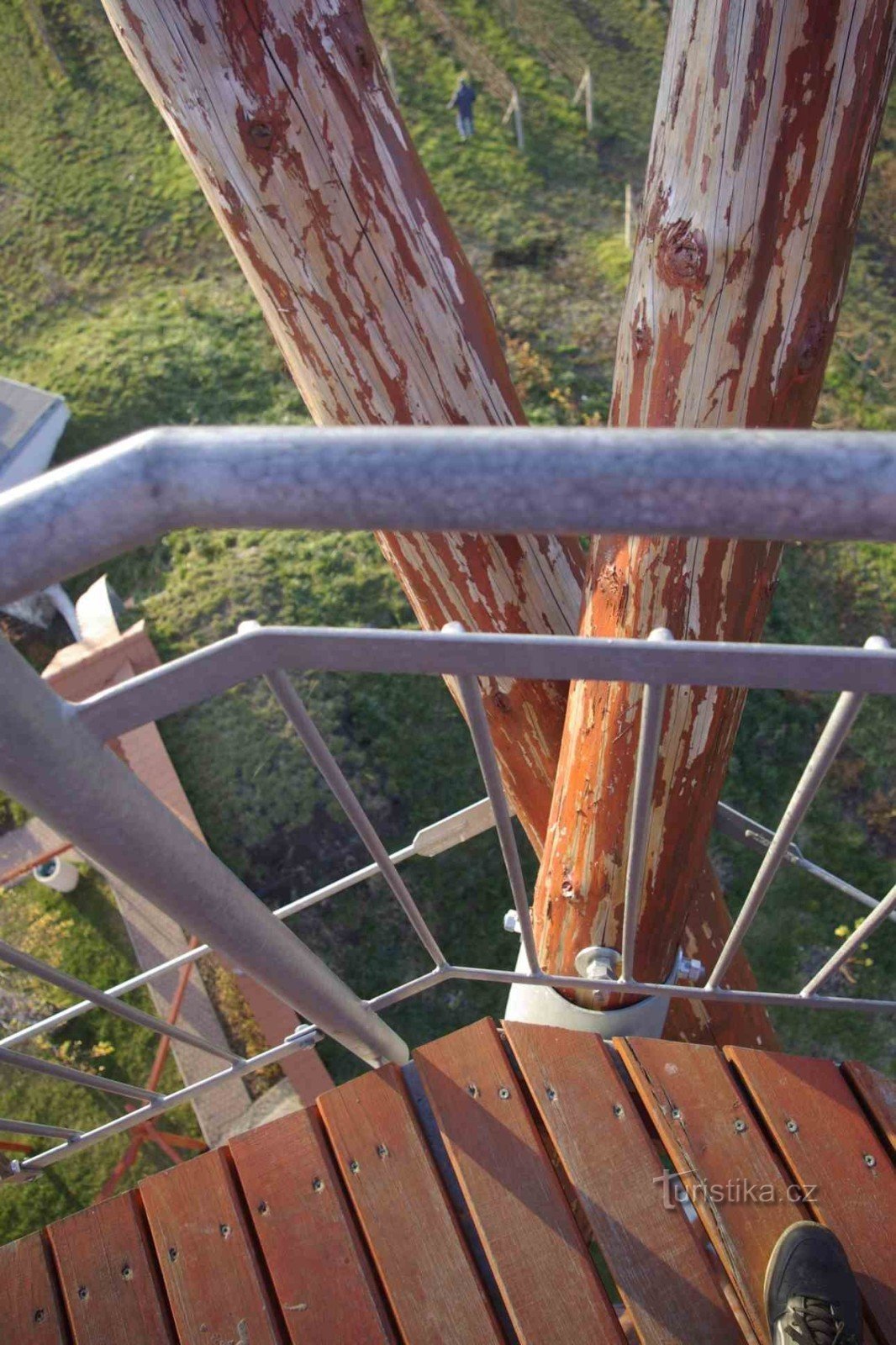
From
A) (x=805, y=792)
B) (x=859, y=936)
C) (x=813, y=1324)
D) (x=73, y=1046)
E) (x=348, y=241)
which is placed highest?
(x=348, y=241)

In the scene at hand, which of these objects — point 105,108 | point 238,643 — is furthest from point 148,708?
point 105,108

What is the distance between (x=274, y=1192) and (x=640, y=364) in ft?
5.37

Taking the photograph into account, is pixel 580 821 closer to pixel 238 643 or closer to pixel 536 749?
pixel 536 749

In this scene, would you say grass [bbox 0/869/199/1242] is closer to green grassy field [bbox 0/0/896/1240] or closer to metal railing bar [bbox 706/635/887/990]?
green grassy field [bbox 0/0/896/1240]

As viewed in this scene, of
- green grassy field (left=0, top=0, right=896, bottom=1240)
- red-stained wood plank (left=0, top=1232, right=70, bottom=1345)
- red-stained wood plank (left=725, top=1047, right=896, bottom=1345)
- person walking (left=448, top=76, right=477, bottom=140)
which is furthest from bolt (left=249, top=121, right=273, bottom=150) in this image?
person walking (left=448, top=76, right=477, bottom=140)

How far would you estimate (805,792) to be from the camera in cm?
126

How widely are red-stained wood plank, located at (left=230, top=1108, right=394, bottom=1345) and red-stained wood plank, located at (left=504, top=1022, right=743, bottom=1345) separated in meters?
0.40

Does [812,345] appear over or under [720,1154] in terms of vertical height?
over

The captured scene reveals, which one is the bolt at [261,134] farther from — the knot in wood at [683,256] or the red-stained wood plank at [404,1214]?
the red-stained wood plank at [404,1214]

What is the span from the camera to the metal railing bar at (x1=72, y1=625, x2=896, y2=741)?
0.99 metres

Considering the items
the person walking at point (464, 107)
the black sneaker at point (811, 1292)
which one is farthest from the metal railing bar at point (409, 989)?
the person walking at point (464, 107)

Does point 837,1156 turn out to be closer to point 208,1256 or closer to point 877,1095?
point 877,1095

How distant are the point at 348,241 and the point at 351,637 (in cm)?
105

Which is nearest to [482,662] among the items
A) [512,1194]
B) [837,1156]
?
[512,1194]
